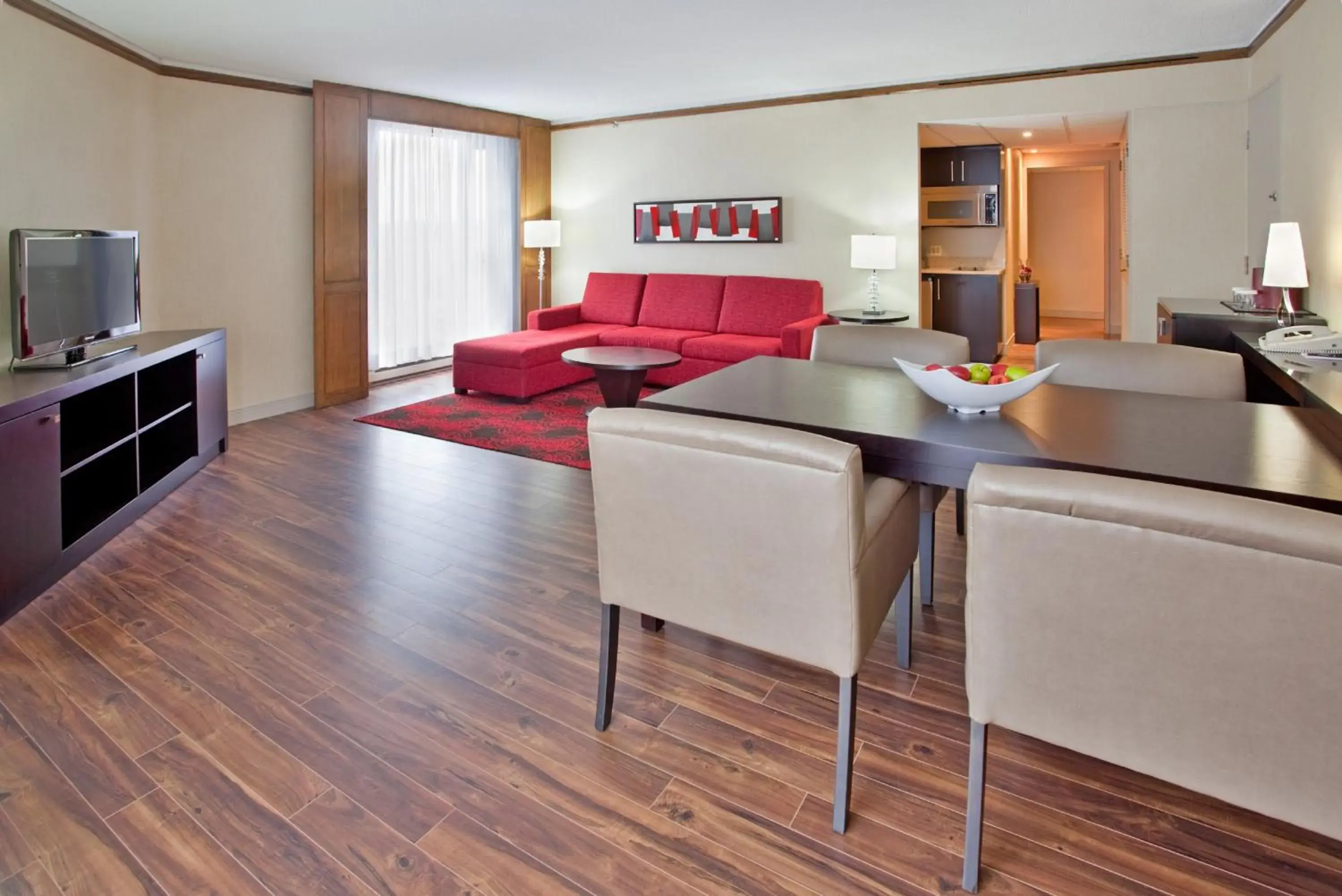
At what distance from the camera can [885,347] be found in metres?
3.05

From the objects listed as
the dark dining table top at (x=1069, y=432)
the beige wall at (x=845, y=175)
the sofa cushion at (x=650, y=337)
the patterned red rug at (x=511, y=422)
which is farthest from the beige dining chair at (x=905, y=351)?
the beige wall at (x=845, y=175)

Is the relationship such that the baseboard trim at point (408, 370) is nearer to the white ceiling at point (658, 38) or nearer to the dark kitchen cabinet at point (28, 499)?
the white ceiling at point (658, 38)

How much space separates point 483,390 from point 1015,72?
171 inches

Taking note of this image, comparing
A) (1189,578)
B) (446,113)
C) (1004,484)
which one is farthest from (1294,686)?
(446,113)

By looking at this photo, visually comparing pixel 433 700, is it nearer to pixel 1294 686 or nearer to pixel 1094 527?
pixel 1094 527

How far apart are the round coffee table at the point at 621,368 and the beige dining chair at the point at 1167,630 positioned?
367 centimetres

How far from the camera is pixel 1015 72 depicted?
18.0ft

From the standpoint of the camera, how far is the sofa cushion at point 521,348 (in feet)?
19.4

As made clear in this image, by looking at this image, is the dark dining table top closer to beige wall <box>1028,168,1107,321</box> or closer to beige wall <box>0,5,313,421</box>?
beige wall <box>0,5,313,421</box>

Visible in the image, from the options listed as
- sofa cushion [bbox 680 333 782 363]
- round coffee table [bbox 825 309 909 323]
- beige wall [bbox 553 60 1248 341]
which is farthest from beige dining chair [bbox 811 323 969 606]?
beige wall [bbox 553 60 1248 341]

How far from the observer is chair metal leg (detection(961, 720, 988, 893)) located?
59.4 inches

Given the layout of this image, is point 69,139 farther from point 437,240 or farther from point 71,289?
point 437,240

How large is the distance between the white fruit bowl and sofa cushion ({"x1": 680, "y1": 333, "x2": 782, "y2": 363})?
12.3ft

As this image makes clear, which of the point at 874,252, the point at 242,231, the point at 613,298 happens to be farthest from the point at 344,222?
the point at 874,252
